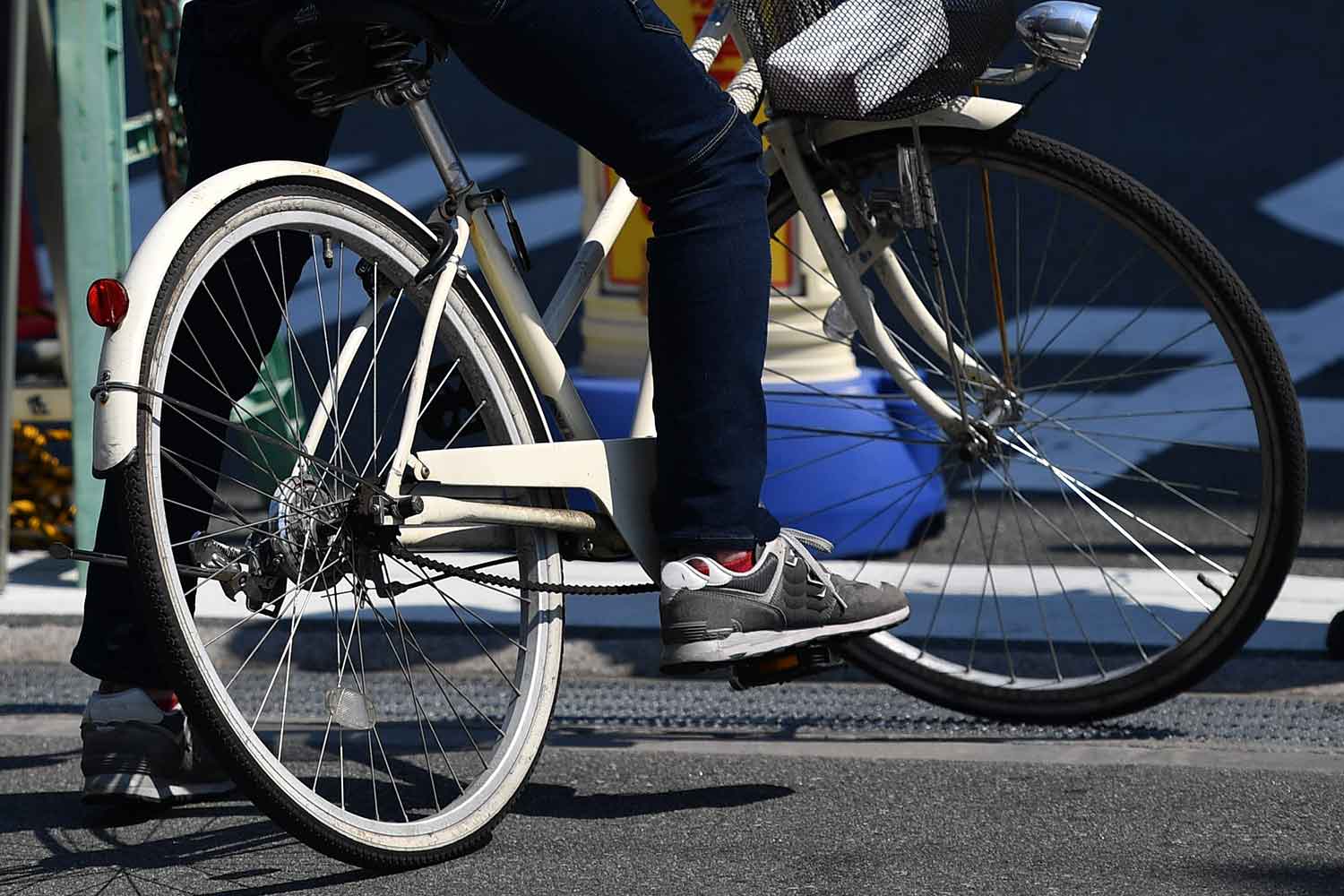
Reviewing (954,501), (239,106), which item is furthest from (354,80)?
(954,501)

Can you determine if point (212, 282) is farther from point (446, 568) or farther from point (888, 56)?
point (888, 56)

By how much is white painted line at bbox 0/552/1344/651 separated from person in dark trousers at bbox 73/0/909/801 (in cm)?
78

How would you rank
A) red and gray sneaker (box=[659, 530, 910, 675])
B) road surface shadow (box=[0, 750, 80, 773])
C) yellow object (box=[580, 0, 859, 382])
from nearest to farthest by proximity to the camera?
1. red and gray sneaker (box=[659, 530, 910, 675])
2. road surface shadow (box=[0, 750, 80, 773])
3. yellow object (box=[580, 0, 859, 382])

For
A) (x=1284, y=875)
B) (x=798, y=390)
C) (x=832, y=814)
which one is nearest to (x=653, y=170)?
(x=832, y=814)

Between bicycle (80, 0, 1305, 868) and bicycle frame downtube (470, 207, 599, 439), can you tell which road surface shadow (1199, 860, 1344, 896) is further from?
bicycle frame downtube (470, 207, 599, 439)

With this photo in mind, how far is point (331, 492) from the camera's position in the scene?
2512mm

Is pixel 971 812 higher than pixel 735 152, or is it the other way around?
pixel 735 152

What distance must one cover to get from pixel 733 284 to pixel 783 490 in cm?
170

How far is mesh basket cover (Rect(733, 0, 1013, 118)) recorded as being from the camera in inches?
110

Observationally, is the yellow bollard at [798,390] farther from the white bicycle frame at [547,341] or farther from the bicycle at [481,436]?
the white bicycle frame at [547,341]

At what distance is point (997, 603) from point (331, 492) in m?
1.49

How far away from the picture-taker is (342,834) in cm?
243

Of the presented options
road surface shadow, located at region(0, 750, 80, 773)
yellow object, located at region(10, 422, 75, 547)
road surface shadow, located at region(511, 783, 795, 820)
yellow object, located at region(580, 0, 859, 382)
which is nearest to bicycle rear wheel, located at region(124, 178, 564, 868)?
road surface shadow, located at region(511, 783, 795, 820)

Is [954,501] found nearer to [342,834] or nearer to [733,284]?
[733,284]
